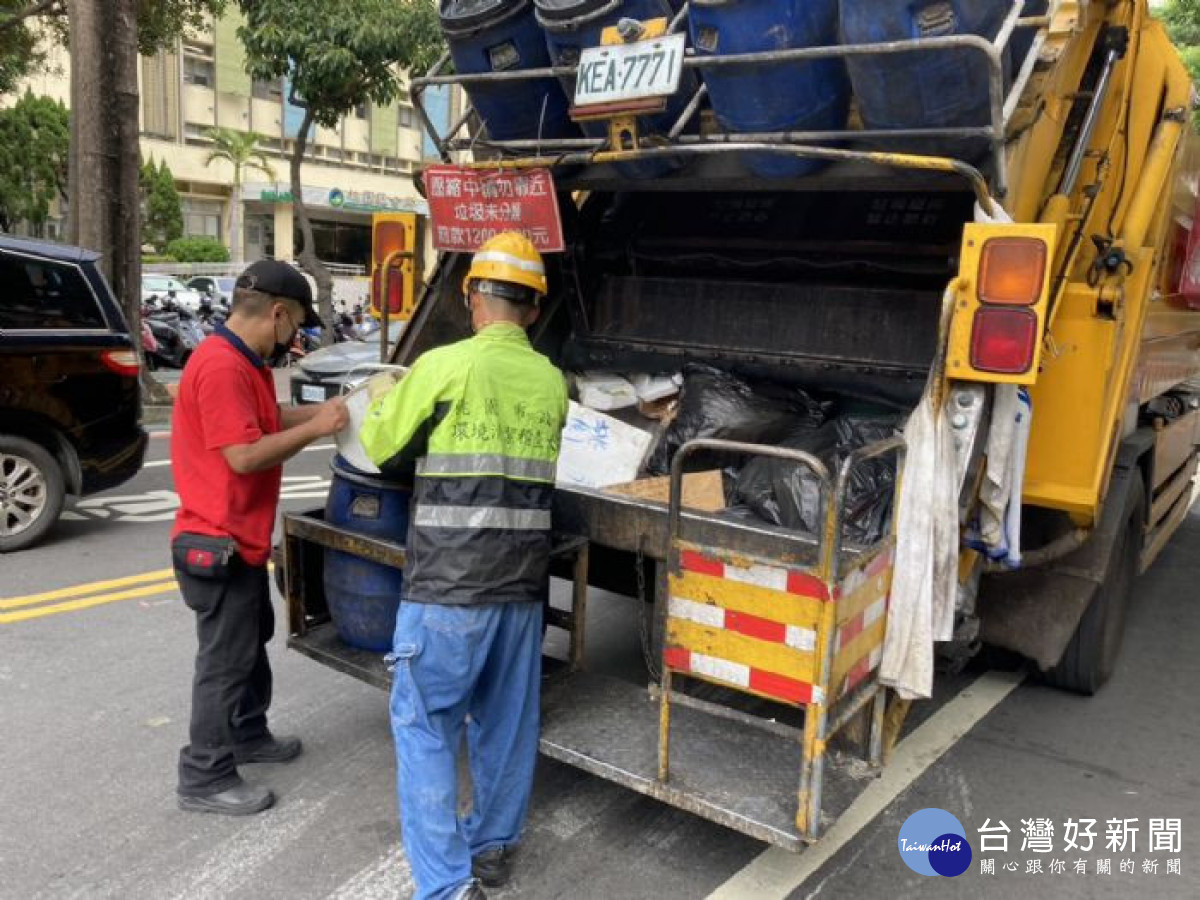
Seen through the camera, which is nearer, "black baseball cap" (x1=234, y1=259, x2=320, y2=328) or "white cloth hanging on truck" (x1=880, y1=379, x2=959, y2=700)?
"white cloth hanging on truck" (x1=880, y1=379, x2=959, y2=700)

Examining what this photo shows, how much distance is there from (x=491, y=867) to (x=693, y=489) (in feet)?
4.41

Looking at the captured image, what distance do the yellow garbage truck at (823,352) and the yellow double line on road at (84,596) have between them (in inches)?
76.9

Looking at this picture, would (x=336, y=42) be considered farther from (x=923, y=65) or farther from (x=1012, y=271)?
(x=1012, y=271)

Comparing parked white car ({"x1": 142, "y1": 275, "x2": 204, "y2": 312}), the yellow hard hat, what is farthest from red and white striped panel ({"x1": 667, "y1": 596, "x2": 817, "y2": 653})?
parked white car ({"x1": 142, "y1": 275, "x2": 204, "y2": 312})

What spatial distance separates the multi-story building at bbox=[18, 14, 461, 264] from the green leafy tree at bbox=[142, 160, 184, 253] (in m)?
1.39

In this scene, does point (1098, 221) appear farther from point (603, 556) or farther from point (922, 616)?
point (603, 556)

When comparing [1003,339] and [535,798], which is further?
[535,798]

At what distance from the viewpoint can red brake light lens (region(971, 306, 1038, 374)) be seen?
2.63 metres

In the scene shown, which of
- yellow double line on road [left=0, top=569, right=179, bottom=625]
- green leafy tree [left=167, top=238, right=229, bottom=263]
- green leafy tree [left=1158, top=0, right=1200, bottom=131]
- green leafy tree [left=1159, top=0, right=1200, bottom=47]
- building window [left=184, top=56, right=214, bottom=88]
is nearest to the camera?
yellow double line on road [left=0, top=569, right=179, bottom=625]

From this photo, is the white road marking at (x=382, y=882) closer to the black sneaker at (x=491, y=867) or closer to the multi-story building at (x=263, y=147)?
the black sneaker at (x=491, y=867)

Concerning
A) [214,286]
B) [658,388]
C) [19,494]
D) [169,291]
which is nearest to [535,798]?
[658,388]

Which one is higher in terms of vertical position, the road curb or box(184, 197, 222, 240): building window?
box(184, 197, 222, 240): building window

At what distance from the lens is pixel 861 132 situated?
9.39 feet

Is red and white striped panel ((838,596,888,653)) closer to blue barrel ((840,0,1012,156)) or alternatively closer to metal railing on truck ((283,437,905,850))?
metal railing on truck ((283,437,905,850))
